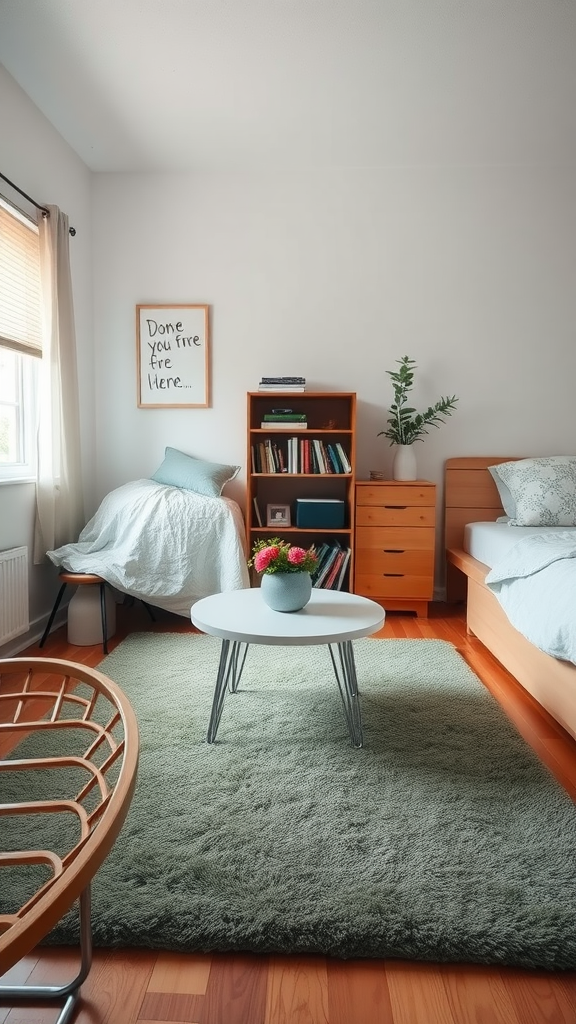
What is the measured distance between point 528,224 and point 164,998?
12.9 feet

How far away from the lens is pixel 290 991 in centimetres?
104

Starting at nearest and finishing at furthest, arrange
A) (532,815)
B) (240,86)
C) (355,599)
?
(532,815) < (355,599) < (240,86)

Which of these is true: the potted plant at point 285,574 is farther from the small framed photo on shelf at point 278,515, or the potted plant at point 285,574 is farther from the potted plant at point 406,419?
the potted plant at point 406,419

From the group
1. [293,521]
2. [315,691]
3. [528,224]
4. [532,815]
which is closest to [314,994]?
[532,815]

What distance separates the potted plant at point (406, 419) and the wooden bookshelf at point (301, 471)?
264 millimetres

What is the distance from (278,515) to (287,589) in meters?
1.56

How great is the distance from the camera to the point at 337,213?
3678 millimetres

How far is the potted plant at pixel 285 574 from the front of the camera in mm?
1992

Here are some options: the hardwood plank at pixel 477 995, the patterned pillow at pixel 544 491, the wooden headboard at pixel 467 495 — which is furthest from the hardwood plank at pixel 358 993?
the wooden headboard at pixel 467 495

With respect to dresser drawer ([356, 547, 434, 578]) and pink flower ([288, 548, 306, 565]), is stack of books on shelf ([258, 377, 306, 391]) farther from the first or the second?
pink flower ([288, 548, 306, 565])

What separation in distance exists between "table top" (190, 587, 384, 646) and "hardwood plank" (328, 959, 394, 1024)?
2.52ft

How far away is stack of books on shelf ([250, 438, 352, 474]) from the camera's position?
3.47 metres

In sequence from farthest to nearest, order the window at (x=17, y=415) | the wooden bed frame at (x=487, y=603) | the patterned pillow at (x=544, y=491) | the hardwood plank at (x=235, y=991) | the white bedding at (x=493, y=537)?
the patterned pillow at (x=544, y=491)
the window at (x=17, y=415)
the white bedding at (x=493, y=537)
the wooden bed frame at (x=487, y=603)
the hardwood plank at (x=235, y=991)

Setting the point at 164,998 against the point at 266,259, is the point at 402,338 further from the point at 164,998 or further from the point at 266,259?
the point at 164,998
